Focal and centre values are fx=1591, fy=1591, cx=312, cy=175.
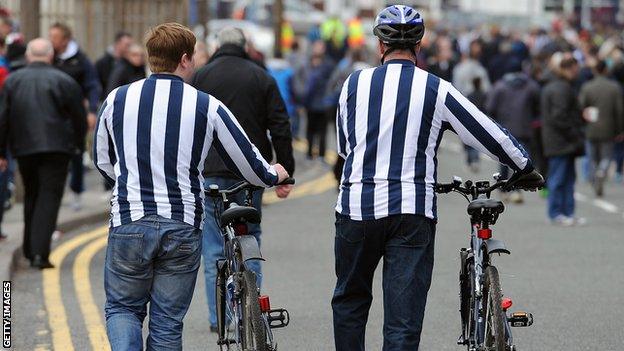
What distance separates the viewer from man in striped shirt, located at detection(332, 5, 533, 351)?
→ 21.6ft

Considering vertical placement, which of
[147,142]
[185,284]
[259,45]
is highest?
[147,142]

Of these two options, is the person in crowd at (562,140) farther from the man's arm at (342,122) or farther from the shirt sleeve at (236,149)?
the shirt sleeve at (236,149)

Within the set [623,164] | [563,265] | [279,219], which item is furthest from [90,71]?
[623,164]

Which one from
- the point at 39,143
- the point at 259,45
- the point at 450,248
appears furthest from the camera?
the point at 259,45

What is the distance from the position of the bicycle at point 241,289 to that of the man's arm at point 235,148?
0.48 ft

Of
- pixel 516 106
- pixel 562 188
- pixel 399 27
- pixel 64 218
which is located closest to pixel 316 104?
pixel 516 106

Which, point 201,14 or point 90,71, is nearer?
point 90,71

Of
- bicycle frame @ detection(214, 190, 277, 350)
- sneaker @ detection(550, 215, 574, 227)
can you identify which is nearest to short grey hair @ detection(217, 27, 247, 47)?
bicycle frame @ detection(214, 190, 277, 350)

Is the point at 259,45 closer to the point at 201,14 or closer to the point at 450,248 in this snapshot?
the point at 201,14

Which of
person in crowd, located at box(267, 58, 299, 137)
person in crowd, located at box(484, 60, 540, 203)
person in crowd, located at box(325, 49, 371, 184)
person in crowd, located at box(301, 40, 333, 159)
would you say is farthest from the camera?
person in crowd, located at box(301, 40, 333, 159)

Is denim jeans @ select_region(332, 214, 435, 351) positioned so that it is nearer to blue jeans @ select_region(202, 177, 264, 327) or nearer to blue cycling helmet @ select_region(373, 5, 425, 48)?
blue cycling helmet @ select_region(373, 5, 425, 48)

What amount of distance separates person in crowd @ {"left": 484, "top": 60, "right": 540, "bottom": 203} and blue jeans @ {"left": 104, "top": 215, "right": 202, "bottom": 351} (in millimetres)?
12489

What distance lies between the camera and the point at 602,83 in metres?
20.5

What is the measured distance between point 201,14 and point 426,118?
18.1 meters
